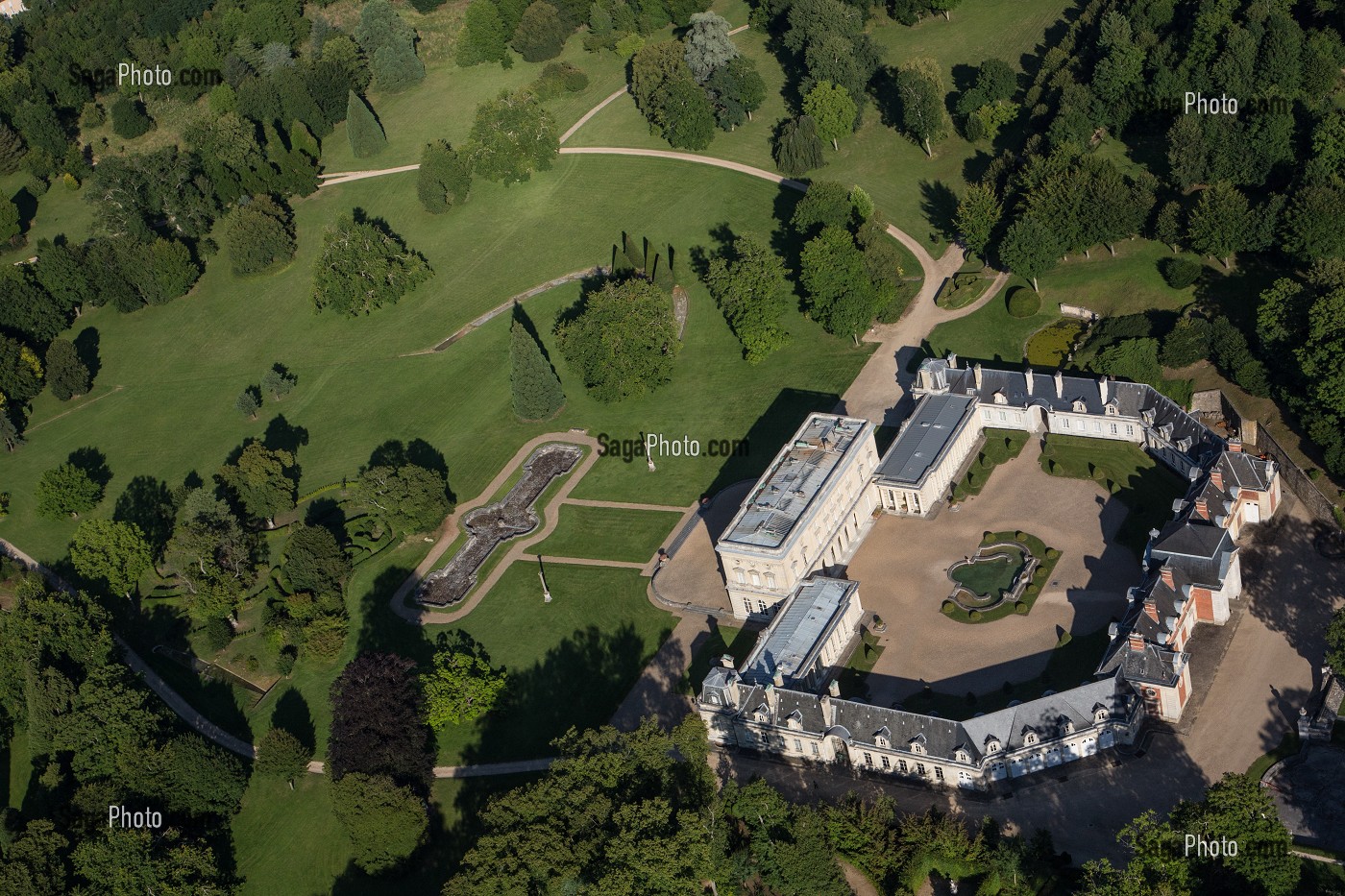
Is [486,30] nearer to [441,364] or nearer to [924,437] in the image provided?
[441,364]

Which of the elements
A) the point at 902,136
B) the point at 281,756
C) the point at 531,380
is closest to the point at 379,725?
the point at 281,756

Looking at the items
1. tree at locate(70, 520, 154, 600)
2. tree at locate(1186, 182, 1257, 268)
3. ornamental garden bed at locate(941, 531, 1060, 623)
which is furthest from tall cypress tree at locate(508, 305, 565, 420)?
tree at locate(1186, 182, 1257, 268)

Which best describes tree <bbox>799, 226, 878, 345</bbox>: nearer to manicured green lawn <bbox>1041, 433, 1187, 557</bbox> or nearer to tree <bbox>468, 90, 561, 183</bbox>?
manicured green lawn <bbox>1041, 433, 1187, 557</bbox>

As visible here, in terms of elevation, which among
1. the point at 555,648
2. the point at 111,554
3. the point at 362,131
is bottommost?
the point at 555,648

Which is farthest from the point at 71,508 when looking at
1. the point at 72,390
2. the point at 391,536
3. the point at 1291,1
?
the point at 1291,1

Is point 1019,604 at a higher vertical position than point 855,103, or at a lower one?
lower

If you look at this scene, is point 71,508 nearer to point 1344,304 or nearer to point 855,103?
point 855,103
